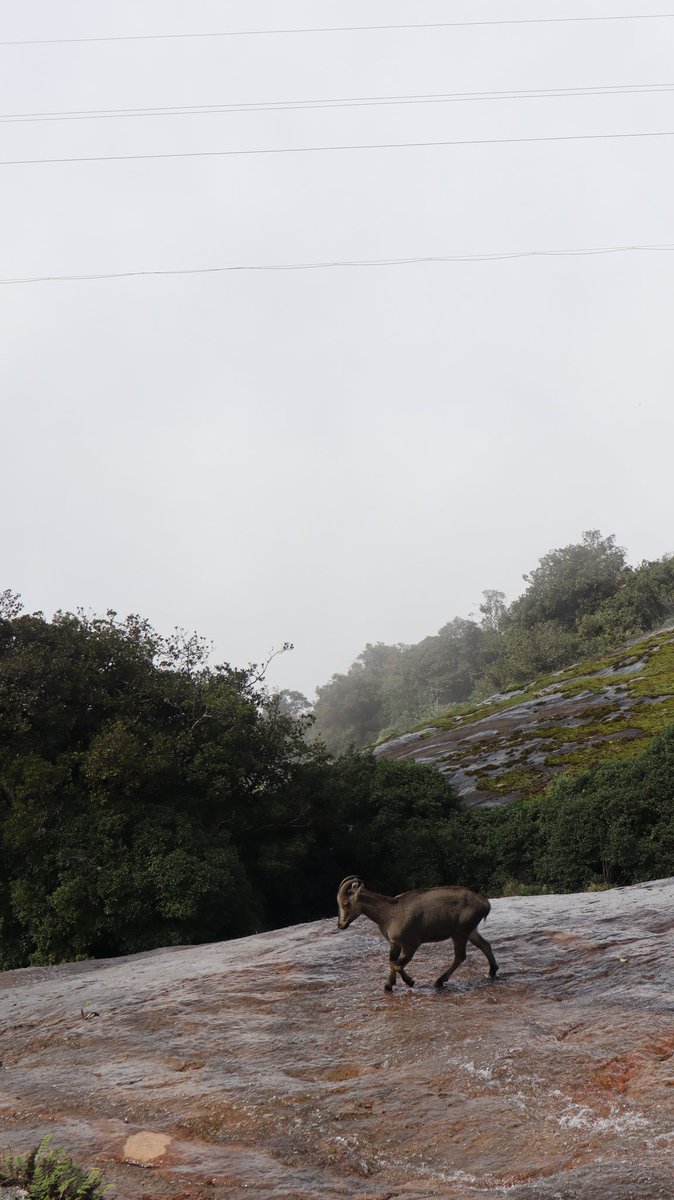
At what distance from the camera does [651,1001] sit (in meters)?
9.12

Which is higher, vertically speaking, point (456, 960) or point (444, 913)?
point (444, 913)

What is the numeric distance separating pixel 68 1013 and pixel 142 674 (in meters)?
14.8

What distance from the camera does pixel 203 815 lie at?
24031mm

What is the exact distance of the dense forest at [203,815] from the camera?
20484 mm

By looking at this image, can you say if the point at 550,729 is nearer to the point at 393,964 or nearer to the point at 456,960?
the point at 456,960

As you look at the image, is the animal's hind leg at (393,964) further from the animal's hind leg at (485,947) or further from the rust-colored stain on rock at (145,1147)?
the rust-colored stain on rock at (145,1147)

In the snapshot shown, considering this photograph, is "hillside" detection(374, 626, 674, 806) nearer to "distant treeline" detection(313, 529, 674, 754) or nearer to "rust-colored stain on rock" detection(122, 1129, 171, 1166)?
"distant treeline" detection(313, 529, 674, 754)

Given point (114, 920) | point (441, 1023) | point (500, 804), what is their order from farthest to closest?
point (500, 804)
point (114, 920)
point (441, 1023)

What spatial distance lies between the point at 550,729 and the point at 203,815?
20795 mm

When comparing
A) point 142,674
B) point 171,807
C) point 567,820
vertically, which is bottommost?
point 567,820

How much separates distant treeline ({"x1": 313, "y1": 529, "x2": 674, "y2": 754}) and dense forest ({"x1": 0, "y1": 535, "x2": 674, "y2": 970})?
18.5 metres

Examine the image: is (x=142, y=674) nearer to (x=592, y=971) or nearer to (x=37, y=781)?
(x=37, y=781)

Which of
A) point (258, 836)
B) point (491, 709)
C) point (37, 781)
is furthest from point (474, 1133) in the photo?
point (491, 709)

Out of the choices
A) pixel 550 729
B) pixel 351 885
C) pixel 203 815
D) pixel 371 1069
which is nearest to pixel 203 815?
pixel 203 815
